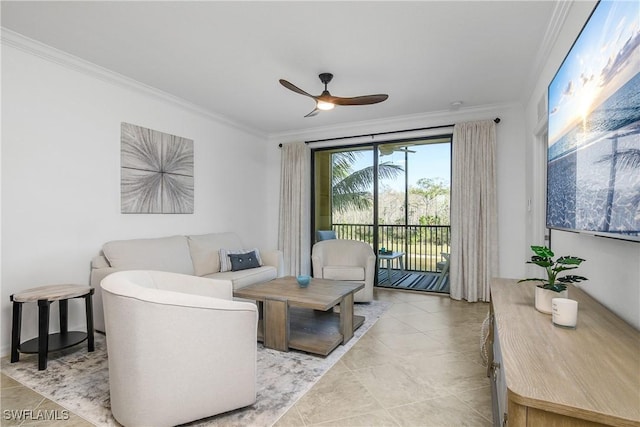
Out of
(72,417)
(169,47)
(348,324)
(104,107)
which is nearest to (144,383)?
(72,417)

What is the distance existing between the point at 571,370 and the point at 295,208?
187 inches

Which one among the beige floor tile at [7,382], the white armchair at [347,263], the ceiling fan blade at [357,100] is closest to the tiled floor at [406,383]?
the white armchair at [347,263]

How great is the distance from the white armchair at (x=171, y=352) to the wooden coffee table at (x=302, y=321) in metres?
0.92

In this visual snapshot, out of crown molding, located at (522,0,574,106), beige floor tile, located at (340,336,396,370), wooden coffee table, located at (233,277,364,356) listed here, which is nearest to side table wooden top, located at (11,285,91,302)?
wooden coffee table, located at (233,277,364,356)

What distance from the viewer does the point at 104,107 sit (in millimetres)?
3289

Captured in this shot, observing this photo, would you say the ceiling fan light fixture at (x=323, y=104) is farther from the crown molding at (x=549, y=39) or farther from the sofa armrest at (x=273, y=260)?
the sofa armrest at (x=273, y=260)

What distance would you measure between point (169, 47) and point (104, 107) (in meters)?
1.09

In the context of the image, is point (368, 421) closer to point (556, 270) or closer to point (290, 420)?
point (290, 420)

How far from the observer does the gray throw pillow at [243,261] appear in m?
4.03

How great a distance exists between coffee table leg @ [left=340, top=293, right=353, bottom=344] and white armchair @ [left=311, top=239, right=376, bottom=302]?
108cm

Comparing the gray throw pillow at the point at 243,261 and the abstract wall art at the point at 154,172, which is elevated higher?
the abstract wall art at the point at 154,172

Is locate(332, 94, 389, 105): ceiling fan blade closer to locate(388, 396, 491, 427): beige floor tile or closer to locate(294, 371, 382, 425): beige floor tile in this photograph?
locate(294, 371, 382, 425): beige floor tile

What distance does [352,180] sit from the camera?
5492mm

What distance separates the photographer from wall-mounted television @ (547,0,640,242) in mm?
1098
